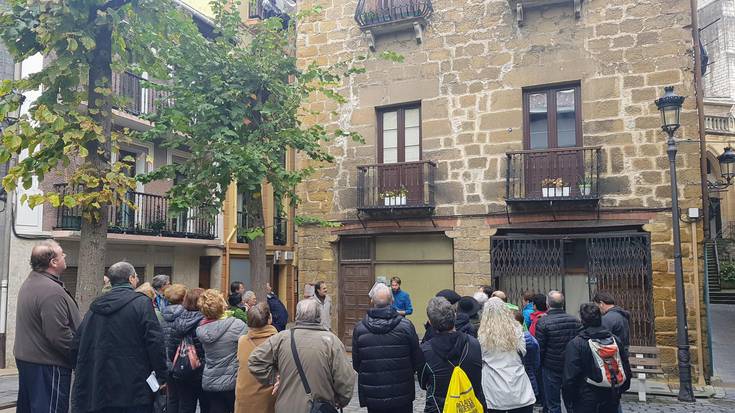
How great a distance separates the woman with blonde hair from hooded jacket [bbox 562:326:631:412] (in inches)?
19.6

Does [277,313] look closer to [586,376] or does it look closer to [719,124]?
[586,376]

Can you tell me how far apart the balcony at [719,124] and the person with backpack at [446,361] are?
2883 centimetres

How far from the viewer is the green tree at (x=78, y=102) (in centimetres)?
570

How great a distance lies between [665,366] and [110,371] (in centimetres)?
934

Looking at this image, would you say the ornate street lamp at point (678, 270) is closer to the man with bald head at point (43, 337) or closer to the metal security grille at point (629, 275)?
the metal security grille at point (629, 275)

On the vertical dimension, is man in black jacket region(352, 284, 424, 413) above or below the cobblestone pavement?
above

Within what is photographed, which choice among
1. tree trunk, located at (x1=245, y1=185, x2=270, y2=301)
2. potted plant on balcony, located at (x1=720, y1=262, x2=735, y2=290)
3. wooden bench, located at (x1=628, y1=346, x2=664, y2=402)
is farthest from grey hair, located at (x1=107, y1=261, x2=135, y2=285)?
potted plant on balcony, located at (x1=720, y1=262, x2=735, y2=290)

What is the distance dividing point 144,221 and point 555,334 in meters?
12.2

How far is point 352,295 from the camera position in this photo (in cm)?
1341

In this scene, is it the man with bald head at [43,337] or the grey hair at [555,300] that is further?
the grey hair at [555,300]

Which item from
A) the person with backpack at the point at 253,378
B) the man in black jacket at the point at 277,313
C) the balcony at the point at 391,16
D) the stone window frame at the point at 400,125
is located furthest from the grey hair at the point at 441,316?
the balcony at the point at 391,16

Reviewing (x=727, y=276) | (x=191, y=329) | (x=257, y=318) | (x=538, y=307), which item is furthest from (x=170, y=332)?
(x=727, y=276)

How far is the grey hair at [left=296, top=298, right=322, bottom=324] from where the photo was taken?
15.1 ft

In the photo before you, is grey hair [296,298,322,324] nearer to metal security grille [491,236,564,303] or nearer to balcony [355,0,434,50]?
metal security grille [491,236,564,303]
